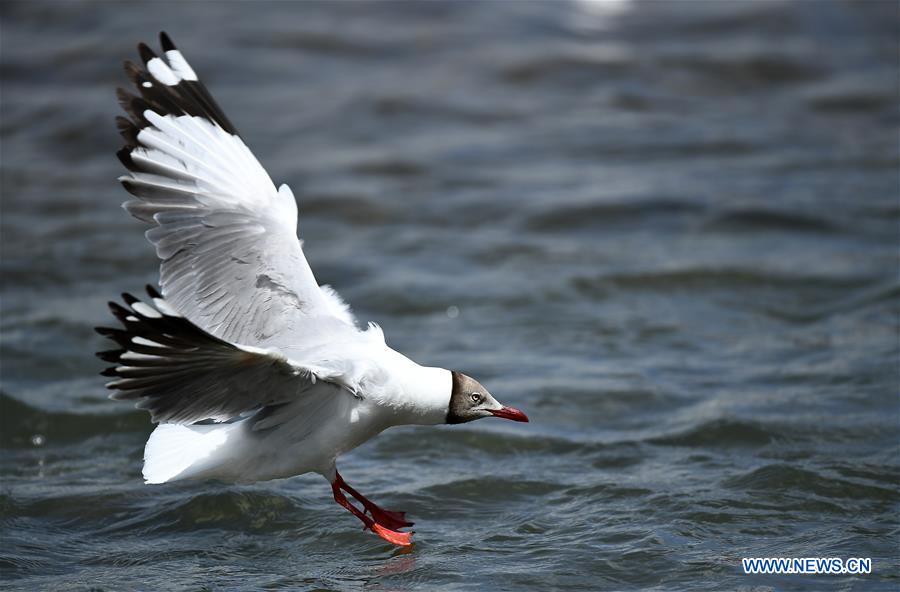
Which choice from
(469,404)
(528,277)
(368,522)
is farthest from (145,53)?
(528,277)

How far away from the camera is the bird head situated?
4.83 metres

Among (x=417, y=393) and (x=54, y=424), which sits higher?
(x=417, y=393)

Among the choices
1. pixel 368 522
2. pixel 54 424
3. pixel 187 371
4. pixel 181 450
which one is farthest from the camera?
pixel 54 424

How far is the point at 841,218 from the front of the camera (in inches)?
390

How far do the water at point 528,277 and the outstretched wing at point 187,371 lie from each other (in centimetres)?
82

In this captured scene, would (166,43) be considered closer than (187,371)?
No

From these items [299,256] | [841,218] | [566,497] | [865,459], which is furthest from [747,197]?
[299,256]

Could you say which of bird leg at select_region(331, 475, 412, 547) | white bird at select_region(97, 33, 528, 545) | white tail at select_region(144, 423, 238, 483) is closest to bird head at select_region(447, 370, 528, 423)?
white bird at select_region(97, 33, 528, 545)

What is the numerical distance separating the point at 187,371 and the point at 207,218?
1053 mm

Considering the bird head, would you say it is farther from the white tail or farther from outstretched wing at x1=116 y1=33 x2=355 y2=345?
the white tail

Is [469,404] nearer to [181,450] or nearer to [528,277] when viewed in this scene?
[181,450]

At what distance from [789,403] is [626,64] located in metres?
7.62

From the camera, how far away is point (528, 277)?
9055 millimetres

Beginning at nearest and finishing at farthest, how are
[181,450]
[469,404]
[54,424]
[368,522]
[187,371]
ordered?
[187,371], [181,450], [469,404], [368,522], [54,424]
